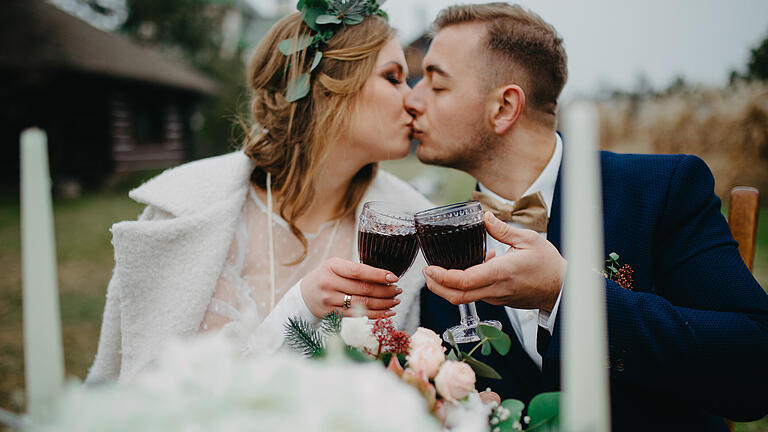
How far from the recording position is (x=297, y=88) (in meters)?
2.54

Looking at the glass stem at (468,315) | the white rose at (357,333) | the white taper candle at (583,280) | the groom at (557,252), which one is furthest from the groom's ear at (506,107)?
the white taper candle at (583,280)

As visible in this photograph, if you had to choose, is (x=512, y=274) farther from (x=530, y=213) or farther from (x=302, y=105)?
(x=302, y=105)

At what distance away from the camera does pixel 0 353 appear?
4.58 meters

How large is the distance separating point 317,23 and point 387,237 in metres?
1.36

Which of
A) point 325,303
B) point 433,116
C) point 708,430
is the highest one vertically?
point 433,116

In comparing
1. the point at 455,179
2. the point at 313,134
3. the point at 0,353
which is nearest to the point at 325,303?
the point at 313,134

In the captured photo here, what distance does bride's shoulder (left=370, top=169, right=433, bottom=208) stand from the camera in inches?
110

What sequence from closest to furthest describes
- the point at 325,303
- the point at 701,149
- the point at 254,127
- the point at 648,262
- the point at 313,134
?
A: the point at 325,303 → the point at 648,262 → the point at 313,134 → the point at 254,127 → the point at 701,149

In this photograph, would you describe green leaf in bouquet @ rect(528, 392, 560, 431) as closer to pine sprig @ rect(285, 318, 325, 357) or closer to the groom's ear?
pine sprig @ rect(285, 318, 325, 357)

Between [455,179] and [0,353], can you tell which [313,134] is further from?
[455,179]

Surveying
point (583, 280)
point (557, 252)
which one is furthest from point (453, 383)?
point (557, 252)

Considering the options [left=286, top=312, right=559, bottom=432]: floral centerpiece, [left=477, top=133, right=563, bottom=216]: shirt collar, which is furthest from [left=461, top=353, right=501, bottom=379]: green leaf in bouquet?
[left=477, top=133, right=563, bottom=216]: shirt collar

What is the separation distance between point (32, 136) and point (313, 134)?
6.54 ft

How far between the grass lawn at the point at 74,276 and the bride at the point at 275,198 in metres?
0.66
